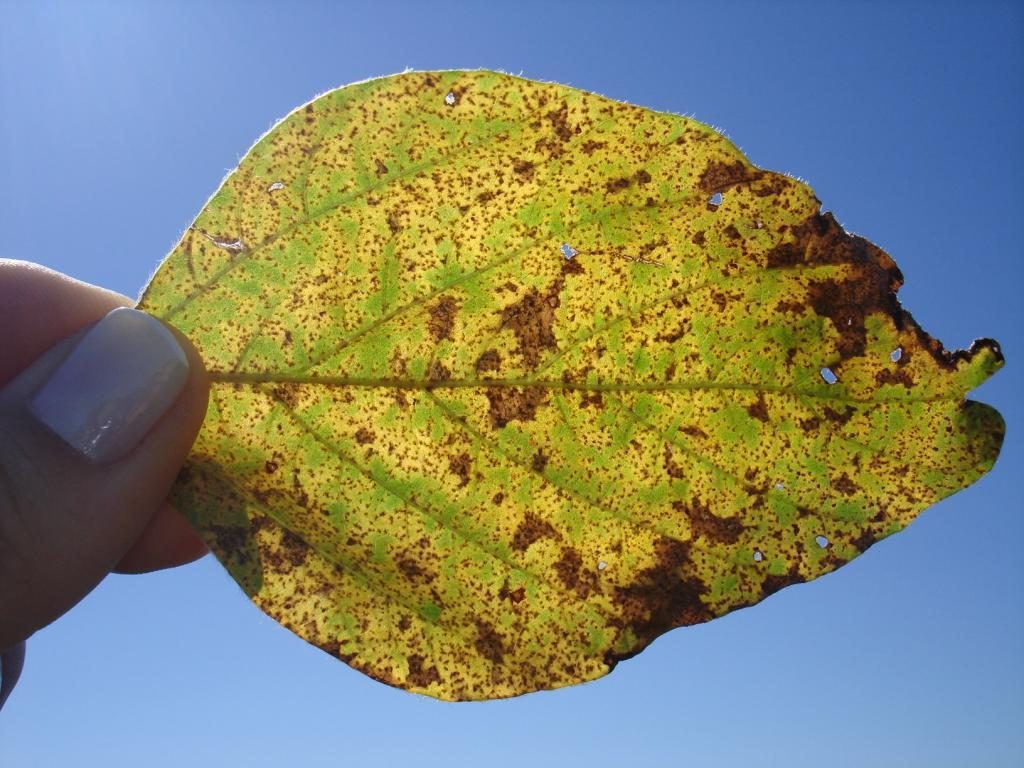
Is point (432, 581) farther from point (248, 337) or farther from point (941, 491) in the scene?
point (941, 491)

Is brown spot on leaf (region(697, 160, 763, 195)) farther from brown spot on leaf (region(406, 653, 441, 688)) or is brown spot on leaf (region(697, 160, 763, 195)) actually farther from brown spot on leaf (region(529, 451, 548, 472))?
brown spot on leaf (region(406, 653, 441, 688))

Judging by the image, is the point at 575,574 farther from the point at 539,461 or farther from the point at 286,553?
the point at 286,553

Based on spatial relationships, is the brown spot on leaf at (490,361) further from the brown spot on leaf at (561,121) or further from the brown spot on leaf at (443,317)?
the brown spot on leaf at (561,121)

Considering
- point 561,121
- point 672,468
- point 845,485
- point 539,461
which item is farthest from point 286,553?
point 845,485

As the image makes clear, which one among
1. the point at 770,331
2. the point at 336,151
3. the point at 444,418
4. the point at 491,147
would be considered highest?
the point at 770,331

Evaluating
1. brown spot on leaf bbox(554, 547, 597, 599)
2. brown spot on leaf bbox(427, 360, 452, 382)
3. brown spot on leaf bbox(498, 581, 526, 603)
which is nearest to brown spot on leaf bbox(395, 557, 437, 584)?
brown spot on leaf bbox(498, 581, 526, 603)

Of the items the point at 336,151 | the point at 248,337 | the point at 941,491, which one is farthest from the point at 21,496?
the point at 941,491

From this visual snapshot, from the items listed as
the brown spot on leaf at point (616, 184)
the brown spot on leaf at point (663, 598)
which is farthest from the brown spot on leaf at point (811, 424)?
the brown spot on leaf at point (616, 184)
